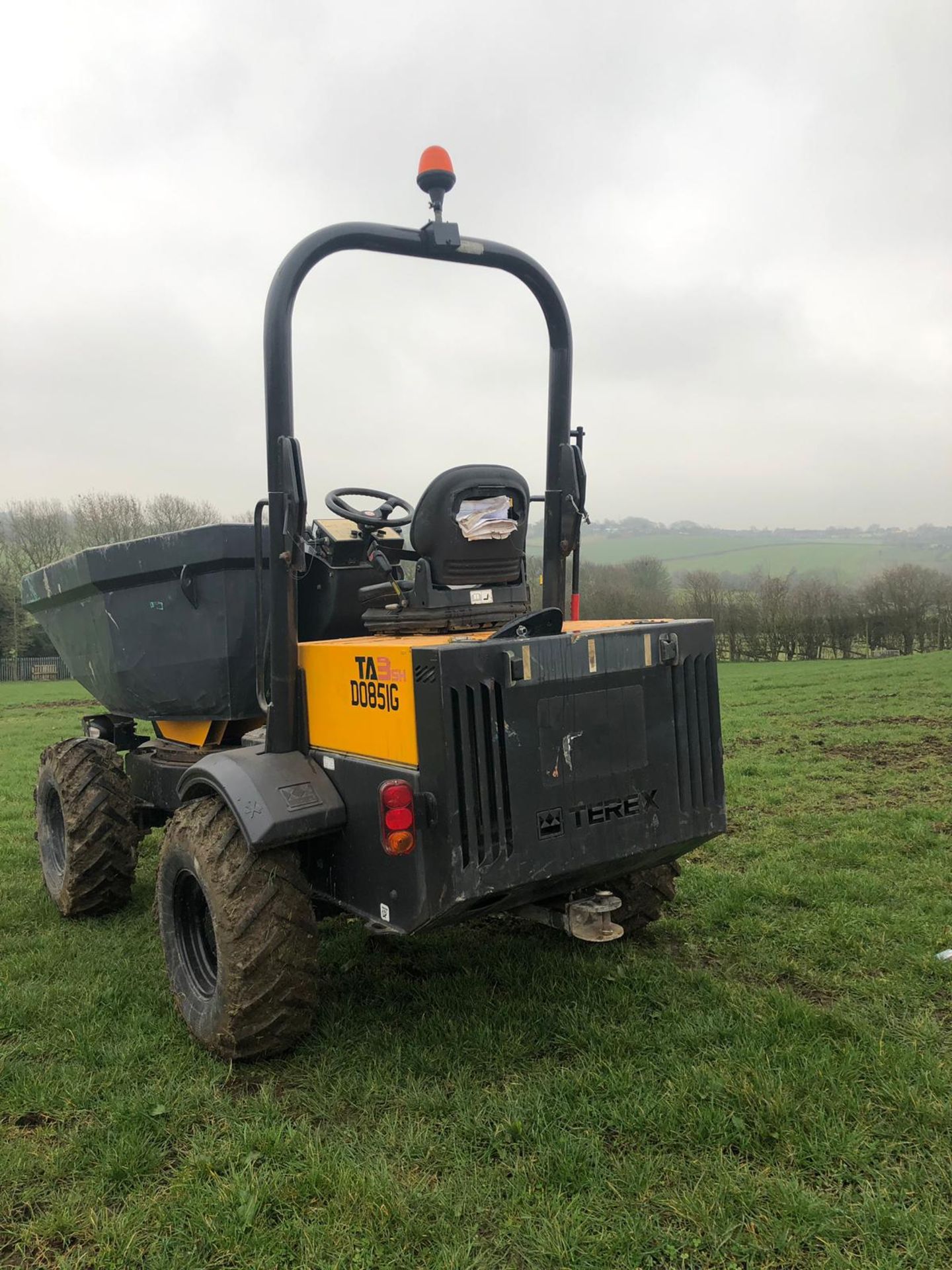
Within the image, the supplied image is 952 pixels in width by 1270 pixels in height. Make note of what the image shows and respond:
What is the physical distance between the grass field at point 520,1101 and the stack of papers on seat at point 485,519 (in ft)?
6.67

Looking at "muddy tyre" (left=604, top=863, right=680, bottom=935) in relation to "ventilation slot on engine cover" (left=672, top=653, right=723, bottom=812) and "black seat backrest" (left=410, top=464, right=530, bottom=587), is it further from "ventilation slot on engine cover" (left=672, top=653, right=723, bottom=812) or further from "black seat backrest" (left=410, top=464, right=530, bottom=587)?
"black seat backrest" (left=410, top=464, right=530, bottom=587)

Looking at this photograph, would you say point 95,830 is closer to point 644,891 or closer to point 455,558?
point 455,558

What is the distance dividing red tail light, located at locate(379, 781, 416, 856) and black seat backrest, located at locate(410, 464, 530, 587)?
972 millimetres

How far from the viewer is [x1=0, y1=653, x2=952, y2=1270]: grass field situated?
8.45 ft

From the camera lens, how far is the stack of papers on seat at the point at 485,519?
146 inches

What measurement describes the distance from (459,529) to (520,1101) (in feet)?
7.06

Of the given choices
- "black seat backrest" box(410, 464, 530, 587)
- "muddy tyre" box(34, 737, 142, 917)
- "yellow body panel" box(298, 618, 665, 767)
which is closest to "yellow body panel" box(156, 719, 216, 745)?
"muddy tyre" box(34, 737, 142, 917)

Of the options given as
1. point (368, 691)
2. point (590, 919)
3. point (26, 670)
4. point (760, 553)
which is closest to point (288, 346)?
point (368, 691)

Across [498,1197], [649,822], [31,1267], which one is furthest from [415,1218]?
[649,822]

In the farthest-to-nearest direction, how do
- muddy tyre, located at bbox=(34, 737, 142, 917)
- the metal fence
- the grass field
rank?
the metal fence < muddy tyre, located at bbox=(34, 737, 142, 917) < the grass field

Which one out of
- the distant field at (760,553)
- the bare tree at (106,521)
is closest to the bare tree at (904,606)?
the distant field at (760,553)

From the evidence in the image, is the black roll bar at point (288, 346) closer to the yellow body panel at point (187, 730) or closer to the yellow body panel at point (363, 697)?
the yellow body panel at point (363, 697)

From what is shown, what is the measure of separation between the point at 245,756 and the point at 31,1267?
1752 millimetres

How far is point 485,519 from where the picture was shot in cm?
373
